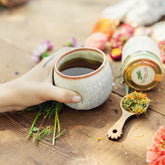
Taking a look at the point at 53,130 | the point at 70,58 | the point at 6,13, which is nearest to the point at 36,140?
the point at 53,130

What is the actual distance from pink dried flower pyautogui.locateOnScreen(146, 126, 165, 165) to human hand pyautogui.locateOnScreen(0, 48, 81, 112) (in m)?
0.36

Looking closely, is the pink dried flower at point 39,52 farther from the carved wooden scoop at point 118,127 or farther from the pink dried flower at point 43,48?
the carved wooden scoop at point 118,127

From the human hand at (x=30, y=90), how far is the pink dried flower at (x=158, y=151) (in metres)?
0.36

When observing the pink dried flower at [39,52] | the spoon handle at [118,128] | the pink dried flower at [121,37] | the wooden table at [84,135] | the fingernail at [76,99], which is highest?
the pink dried flower at [121,37]

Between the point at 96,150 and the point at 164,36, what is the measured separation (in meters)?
0.74

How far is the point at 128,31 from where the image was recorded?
1.17 meters

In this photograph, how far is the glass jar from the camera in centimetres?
82

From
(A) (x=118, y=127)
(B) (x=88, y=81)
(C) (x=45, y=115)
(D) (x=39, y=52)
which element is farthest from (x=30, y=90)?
(D) (x=39, y=52)

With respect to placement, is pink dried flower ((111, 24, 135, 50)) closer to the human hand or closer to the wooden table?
the wooden table

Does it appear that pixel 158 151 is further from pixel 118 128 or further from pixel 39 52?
pixel 39 52

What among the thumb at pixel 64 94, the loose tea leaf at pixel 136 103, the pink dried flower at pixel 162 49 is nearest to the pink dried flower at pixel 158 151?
the loose tea leaf at pixel 136 103

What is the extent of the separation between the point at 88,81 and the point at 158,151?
0.96ft

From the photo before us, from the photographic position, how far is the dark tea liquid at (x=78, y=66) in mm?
840

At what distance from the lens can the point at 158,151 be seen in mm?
598
